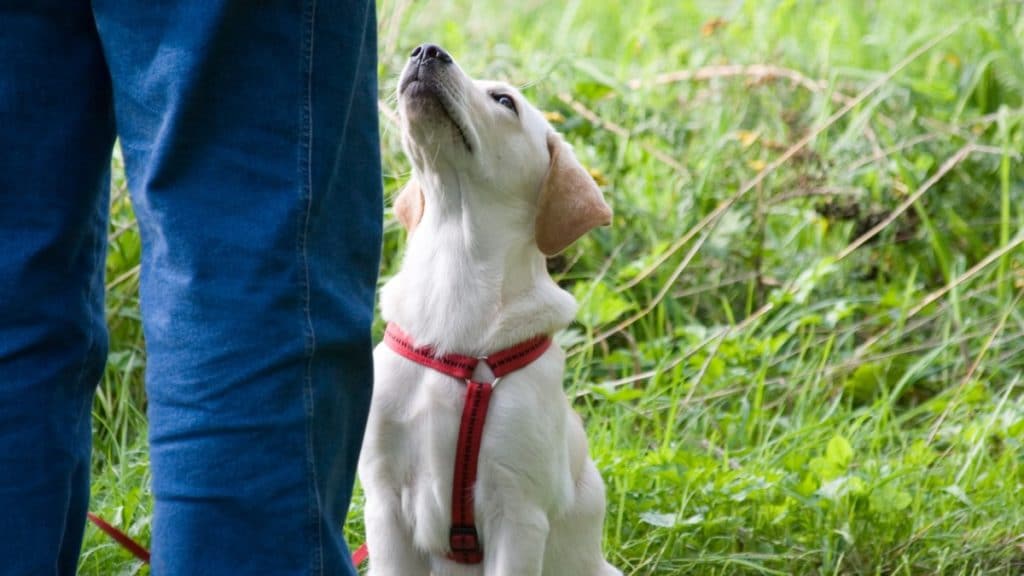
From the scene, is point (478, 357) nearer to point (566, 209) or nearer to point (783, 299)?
point (566, 209)

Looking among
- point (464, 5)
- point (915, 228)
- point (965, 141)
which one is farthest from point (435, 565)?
point (464, 5)

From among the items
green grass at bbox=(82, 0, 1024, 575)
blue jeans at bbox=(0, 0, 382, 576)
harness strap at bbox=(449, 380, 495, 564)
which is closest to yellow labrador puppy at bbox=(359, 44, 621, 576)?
harness strap at bbox=(449, 380, 495, 564)

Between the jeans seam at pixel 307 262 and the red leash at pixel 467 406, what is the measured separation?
0.89 metres

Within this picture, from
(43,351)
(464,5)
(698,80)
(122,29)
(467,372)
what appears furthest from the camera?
(464,5)

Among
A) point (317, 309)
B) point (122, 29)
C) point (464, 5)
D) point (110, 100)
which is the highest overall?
point (122, 29)

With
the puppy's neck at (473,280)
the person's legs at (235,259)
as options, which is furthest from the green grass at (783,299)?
the person's legs at (235,259)

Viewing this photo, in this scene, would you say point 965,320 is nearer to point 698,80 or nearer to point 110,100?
point 698,80

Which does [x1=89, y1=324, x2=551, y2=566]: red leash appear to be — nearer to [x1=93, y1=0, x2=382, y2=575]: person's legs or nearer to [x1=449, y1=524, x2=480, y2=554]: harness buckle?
[x1=449, y1=524, x2=480, y2=554]: harness buckle

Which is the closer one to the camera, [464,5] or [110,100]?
[110,100]

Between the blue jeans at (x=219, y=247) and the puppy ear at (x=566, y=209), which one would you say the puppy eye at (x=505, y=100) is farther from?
the blue jeans at (x=219, y=247)

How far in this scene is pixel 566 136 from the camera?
474 centimetres

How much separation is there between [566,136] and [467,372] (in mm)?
2250

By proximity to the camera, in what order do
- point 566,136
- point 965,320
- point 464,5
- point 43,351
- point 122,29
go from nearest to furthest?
point 122,29
point 43,351
point 965,320
point 566,136
point 464,5

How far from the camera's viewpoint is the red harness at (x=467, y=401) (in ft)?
8.41
